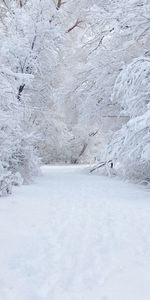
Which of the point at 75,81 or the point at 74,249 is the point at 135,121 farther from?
the point at 75,81

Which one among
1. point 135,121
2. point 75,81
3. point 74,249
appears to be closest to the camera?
point 74,249

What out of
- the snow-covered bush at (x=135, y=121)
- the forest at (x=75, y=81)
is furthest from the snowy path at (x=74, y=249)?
the forest at (x=75, y=81)

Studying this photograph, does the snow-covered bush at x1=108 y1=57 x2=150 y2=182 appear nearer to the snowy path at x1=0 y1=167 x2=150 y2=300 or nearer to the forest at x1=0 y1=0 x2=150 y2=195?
the forest at x1=0 y1=0 x2=150 y2=195

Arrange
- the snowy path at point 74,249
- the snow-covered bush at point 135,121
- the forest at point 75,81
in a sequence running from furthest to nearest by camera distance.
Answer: the forest at point 75,81
the snow-covered bush at point 135,121
the snowy path at point 74,249

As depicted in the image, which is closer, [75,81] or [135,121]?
[135,121]

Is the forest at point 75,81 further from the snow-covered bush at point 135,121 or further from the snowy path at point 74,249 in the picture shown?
the snowy path at point 74,249

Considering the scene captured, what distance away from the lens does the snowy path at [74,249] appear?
164 inches

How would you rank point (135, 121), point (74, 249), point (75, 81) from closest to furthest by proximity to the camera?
1. point (74, 249)
2. point (135, 121)
3. point (75, 81)

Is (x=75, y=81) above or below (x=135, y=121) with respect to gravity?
above

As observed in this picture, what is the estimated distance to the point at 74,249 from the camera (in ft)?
18.1

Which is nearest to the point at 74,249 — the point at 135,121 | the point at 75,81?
the point at 135,121

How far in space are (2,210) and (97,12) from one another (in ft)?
27.4

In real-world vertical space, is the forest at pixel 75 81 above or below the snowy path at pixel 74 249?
above

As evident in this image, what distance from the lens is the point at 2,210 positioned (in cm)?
809
